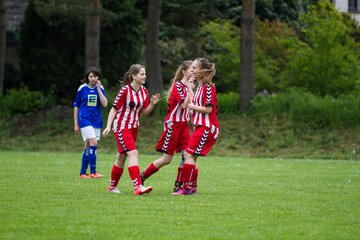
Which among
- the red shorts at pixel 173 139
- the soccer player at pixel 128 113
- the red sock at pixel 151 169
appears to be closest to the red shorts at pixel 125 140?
the soccer player at pixel 128 113

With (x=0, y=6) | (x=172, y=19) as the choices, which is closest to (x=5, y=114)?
(x=0, y=6)

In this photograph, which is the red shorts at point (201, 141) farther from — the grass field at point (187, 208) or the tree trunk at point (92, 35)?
the tree trunk at point (92, 35)

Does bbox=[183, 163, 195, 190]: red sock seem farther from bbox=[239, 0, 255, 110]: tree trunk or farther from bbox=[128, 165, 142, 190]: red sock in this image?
bbox=[239, 0, 255, 110]: tree trunk

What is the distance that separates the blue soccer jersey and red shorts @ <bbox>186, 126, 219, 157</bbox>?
4.50m

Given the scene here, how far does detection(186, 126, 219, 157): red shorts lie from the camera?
12672 millimetres

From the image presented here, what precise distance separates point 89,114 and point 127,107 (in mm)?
4126

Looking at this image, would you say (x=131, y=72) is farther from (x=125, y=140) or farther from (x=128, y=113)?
(x=125, y=140)

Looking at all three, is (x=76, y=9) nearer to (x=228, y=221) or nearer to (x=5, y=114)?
(x=5, y=114)

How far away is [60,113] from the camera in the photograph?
1252 inches

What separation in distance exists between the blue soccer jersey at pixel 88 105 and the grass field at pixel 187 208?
113cm

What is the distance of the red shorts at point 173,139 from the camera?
13.2 metres

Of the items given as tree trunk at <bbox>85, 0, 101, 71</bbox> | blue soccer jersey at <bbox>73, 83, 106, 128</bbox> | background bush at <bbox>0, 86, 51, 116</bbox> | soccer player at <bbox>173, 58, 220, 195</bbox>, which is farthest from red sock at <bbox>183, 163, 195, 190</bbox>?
background bush at <bbox>0, 86, 51, 116</bbox>

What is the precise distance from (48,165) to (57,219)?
10.2 m

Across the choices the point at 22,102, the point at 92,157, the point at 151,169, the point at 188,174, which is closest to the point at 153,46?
the point at 22,102
